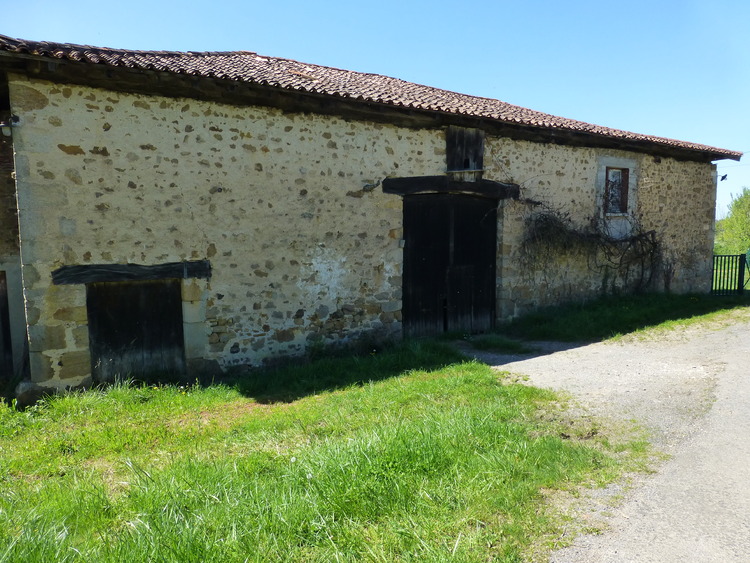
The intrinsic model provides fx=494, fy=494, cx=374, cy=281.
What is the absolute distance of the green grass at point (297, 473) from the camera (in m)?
2.69

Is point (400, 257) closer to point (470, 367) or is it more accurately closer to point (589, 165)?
point (470, 367)

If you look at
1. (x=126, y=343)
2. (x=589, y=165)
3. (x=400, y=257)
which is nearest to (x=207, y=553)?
(x=126, y=343)

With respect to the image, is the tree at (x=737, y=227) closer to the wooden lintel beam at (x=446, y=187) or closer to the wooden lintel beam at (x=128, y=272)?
the wooden lintel beam at (x=446, y=187)

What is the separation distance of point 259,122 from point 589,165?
23.9ft

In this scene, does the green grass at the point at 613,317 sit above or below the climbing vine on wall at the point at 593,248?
below

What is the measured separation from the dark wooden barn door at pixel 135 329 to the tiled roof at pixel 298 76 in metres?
2.66

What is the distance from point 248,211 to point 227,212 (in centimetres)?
29

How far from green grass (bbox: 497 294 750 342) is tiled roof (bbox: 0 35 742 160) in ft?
11.5

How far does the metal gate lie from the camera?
13.0 metres

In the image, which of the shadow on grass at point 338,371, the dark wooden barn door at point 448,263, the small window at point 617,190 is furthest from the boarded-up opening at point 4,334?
the small window at point 617,190

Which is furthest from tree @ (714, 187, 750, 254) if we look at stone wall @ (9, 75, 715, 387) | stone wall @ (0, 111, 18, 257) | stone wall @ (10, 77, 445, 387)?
stone wall @ (0, 111, 18, 257)

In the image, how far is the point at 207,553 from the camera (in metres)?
2.55

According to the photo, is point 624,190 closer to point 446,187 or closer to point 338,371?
point 446,187

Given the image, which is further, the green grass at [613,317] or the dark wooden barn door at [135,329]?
the green grass at [613,317]
